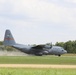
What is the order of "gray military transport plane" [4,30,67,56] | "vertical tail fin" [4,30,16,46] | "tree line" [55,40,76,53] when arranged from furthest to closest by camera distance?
"tree line" [55,40,76,53]
"vertical tail fin" [4,30,16,46]
"gray military transport plane" [4,30,67,56]

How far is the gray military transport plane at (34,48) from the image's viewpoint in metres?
97.4

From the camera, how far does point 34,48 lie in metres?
98.4

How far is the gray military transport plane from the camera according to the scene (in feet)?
320

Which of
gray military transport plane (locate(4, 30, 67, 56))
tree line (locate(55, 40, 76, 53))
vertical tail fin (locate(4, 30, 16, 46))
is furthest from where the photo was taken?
tree line (locate(55, 40, 76, 53))

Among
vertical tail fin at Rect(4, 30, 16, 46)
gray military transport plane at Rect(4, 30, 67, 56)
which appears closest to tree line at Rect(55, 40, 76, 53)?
gray military transport plane at Rect(4, 30, 67, 56)

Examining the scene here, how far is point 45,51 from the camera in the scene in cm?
9856

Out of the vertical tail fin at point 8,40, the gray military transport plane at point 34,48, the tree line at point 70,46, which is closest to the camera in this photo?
the gray military transport plane at point 34,48

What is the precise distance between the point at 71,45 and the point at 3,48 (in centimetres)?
8483

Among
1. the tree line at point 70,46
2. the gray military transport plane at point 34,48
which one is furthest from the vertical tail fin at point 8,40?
the tree line at point 70,46

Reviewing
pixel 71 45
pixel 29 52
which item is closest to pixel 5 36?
pixel 29 52

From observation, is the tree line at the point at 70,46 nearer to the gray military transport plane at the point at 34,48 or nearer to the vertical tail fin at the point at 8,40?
the gray military transport plane at the point at 34,48

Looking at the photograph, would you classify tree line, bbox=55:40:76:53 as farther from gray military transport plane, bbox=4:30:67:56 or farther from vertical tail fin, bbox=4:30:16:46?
vertical tail fin, bbox=4:30:16:46
